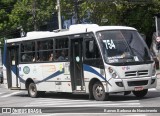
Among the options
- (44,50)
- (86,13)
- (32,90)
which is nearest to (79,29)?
(44,50)

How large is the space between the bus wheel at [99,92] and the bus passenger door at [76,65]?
795 millimetres

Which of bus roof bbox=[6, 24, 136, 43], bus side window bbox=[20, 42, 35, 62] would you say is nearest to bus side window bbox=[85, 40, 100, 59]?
bus roof bbox=[6, 24, 136, 43]

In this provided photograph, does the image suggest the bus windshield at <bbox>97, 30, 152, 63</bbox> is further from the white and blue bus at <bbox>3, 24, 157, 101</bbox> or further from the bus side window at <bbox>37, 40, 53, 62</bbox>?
the bus side window at <bbox>37, 40, 53, 62</bbox>

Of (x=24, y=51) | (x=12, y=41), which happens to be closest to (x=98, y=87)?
(x=24, y=51)

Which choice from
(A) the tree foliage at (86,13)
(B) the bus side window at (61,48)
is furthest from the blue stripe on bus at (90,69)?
(A) the tree foliage at (86,13)

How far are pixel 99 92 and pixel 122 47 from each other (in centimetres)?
189

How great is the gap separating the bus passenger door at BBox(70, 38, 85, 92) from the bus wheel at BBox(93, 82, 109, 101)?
0.80 meters

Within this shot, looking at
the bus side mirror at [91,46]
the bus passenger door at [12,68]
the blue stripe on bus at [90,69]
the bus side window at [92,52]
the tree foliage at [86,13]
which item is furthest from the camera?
the tree foliage at [86,13]

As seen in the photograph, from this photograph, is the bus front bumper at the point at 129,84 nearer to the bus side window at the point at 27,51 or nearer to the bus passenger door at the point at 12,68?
the bus side window at the point at 27,51

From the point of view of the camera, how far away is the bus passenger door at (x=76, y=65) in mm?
18656

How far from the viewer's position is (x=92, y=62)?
18.0 metres

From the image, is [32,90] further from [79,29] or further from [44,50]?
[79,29]

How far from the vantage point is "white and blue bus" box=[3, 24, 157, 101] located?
56.7 feet

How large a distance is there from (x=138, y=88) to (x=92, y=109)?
308cm
